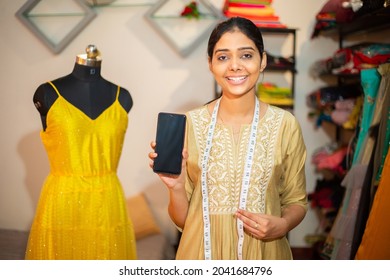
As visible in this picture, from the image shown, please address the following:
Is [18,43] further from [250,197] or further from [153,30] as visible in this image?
[250,197]

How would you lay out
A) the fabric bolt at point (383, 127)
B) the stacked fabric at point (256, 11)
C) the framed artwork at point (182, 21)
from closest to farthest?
1. the fabric bolt at point (383, 127)
2. the stacked fabric at point (256, 11)
3. the framed artwork at point (182, 21)

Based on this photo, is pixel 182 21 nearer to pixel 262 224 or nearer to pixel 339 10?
pixel 339 10

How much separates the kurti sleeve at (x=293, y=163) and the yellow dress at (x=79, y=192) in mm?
704

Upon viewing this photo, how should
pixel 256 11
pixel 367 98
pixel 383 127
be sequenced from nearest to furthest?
pixel 383 127
pixel 367 98
pixel 256 11

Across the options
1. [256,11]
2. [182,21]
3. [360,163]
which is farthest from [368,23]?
[182,21]

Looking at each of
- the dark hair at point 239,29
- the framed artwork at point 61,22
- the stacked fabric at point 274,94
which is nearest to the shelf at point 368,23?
the stacked fabric at point 274,94

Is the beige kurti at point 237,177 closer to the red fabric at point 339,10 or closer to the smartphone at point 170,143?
the smartphone at point 170,143

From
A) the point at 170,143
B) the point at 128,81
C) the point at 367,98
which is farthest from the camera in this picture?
the point at 128,81

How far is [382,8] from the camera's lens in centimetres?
183

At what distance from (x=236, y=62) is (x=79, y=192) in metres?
0.79

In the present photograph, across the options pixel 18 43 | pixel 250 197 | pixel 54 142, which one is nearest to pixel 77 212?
pixel 54 142

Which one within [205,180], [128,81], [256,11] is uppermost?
[256,11]

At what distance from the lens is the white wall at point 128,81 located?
224cm

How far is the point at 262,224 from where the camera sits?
39.8 inches
